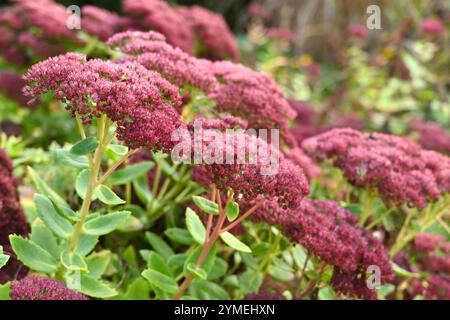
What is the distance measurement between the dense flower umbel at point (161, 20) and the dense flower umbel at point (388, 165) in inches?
43.5

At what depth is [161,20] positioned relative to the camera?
3180 millimetres

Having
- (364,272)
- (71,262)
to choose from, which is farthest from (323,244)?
(71,262)

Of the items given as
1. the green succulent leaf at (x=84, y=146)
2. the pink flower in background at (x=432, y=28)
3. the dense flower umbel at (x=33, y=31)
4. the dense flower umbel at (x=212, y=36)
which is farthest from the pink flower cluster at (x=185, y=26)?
the pink flower in background at (x=432, y=28)

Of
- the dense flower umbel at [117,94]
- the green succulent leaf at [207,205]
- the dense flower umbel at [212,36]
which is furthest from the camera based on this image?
the dense flower umbel at [212,36]

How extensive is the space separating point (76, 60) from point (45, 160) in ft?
3.14

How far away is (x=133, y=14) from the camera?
3346 millimetres

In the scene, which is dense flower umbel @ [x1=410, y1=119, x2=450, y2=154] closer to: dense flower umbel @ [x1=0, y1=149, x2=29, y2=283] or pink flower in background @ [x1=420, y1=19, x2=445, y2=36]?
pink flower in background @ [x1=420, y1=19, x2=445, y2=36]

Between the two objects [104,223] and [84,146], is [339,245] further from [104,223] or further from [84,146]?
[84,146]

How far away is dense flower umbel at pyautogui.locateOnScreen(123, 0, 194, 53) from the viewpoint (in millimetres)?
3137

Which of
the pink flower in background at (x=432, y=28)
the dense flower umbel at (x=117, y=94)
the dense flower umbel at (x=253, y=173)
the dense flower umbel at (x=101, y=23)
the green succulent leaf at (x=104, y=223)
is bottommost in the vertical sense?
the green succulent leaf at (x=104, y=223)

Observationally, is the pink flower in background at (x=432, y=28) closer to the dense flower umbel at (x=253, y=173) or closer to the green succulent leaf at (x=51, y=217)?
the dense flower umbel at (x=253, y=173)

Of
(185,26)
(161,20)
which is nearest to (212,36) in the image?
(185,26)

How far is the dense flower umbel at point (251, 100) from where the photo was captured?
213 centimetres

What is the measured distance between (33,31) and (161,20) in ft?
2.45
